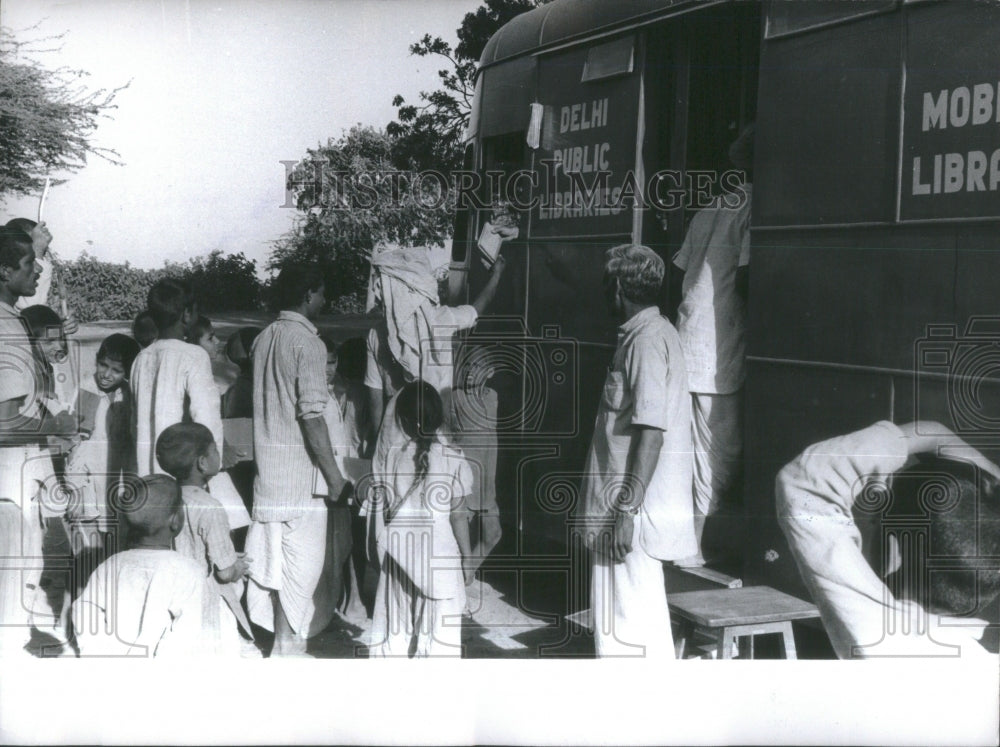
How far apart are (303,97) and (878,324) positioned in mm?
2067

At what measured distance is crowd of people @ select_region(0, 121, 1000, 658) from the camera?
3732 mm

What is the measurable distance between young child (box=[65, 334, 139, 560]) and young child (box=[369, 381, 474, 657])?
96 centimetres

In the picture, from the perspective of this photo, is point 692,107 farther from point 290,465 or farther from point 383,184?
point 290,465

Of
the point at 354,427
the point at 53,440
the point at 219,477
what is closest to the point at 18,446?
the point at 53,440

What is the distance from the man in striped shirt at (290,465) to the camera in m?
4.06

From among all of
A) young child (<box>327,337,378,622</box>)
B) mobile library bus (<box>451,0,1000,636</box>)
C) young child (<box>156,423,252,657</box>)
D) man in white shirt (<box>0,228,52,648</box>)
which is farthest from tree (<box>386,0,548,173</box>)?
man in white shirt (<box>0,228,52,648</box>)

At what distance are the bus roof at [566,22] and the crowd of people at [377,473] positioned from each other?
0.60 m

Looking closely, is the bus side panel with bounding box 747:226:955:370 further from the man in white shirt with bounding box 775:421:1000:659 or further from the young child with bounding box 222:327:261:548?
the young child with bounding box 222:327:261:548

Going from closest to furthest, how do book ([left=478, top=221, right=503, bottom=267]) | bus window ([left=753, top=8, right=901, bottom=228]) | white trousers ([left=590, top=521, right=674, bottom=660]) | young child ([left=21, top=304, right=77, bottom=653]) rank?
bus window ([left=753, top=8, right=901, bottom=228]) < white trousers ([left=590, top=521, right=674, bottom=660]) < young child ([left=21, top=304, right=77, bottom=653]) < book ([left=478, top=221, right=503, bottom=267])

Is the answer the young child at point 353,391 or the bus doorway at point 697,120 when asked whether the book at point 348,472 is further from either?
the bus doorway at point 697,120

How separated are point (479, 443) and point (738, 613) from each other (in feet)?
3.73

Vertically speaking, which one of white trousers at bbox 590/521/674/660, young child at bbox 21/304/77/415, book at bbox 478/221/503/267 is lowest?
white trousers at bbox 590/521/674/660

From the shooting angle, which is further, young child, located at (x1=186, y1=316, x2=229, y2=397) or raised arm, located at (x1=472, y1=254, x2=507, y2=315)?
raised arm, located at (x1=472, y1=254, x2=507, y2=315)

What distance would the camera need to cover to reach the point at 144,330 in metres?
4.11
